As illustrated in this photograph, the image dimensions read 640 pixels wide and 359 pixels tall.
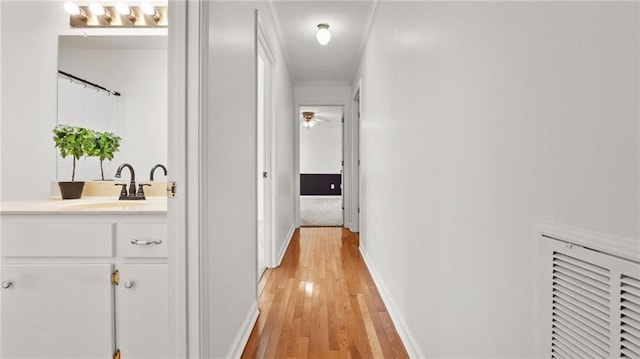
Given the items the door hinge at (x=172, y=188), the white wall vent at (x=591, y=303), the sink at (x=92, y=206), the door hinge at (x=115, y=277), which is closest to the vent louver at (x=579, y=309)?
the white wall vent at (x=591, y=303)

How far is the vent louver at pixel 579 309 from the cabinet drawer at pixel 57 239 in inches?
60.4

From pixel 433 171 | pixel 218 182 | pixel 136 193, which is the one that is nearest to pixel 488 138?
pixel 433 171

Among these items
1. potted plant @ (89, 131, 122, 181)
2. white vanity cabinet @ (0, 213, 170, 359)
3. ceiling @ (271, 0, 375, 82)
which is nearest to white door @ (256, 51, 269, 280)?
ceiling @ (271, 0, 375, 82)

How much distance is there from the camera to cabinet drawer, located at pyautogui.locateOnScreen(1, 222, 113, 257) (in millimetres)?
1376

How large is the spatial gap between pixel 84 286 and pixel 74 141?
99cm

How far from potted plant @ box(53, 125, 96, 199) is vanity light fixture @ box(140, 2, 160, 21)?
2.96 ft

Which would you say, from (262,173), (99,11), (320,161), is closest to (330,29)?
(262,173)

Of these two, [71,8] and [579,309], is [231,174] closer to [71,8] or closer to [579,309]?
[579,309]

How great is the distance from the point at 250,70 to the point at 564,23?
1770mm

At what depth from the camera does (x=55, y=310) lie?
54.5 inches

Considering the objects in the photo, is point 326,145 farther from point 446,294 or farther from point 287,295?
point 446,294

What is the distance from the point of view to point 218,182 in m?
1.44

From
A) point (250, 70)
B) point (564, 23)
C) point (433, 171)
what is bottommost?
point (433, 171)

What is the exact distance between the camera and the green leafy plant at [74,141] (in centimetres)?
193
